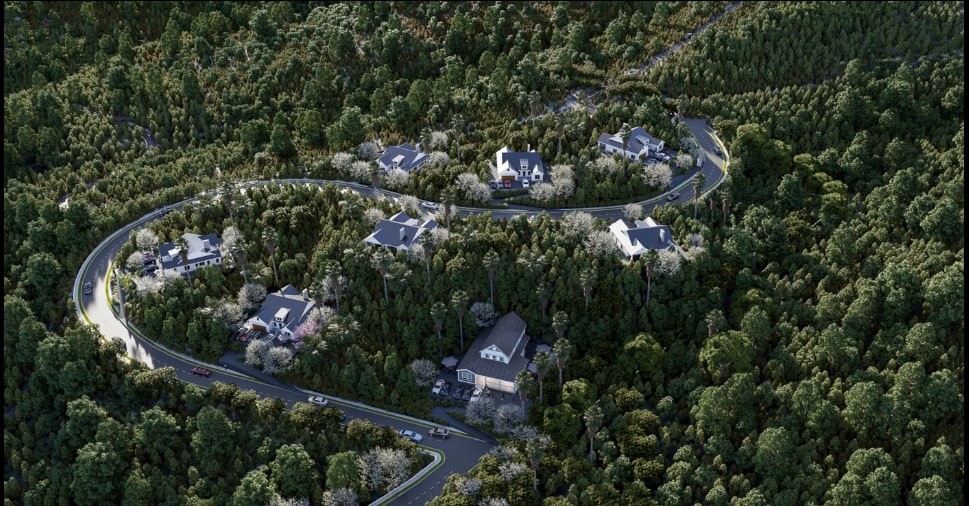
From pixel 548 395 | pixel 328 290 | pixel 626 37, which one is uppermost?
pixel 626 37

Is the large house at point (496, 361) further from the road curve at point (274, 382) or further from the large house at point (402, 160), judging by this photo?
the large house at point (402, 160)

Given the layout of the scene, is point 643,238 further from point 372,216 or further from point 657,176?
point 372,216

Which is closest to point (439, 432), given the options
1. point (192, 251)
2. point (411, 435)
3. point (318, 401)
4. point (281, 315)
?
point (411, 435)

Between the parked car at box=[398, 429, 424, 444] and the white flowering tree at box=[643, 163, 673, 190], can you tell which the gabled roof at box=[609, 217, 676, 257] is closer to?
the white flowering tree at box=[643, 163, 673, 190]

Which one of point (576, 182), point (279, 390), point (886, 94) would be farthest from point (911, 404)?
point (279, 390)

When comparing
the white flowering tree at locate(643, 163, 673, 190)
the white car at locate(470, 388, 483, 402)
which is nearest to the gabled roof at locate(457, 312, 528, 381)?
the white car at locate(470, 388, 483, 402)

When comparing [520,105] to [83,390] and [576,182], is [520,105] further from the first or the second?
[83,390]

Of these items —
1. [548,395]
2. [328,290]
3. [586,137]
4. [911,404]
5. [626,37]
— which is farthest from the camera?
[626,37]

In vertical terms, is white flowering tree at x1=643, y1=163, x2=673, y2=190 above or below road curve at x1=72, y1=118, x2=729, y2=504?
above

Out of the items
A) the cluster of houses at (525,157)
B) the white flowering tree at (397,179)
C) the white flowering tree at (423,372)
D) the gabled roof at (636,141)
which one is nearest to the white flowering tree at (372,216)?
the white flowering tree at (397,179)
